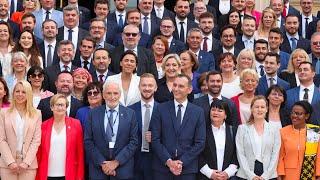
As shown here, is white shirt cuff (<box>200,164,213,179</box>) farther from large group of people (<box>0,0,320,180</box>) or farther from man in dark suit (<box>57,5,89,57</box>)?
man in dark suit (<box>57,5,89,57</box>)

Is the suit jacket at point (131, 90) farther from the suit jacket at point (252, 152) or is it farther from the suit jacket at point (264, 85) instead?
the suit jacket at point (264, 85)

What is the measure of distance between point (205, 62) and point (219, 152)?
2.29 metres

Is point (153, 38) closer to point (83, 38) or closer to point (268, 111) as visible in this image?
point (83, 38)

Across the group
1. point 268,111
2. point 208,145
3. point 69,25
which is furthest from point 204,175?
point 69,25

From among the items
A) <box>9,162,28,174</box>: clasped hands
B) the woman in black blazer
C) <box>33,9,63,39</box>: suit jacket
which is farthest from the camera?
<box>33,9,63,39</box>: suit jacket

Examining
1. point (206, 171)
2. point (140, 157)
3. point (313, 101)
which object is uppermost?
point (313, 101)

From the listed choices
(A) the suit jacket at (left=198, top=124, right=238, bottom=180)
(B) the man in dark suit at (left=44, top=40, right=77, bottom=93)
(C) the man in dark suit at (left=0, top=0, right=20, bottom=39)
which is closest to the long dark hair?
(B) the man in dark suit at (left=44, top=40, right=77, bottom=93)

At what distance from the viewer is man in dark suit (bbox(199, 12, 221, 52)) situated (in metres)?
11.7

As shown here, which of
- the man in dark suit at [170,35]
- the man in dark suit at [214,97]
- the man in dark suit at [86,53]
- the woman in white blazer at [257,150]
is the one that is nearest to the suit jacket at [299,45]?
the man in dark suit at [170,35]

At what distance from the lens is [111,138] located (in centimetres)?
873

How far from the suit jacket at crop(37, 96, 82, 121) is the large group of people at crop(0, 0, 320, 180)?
1cm

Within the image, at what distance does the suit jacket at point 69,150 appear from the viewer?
339 inches

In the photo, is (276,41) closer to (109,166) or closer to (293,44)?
(293,44)

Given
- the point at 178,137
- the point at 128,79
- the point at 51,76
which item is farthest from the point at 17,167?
the point at 128,79
